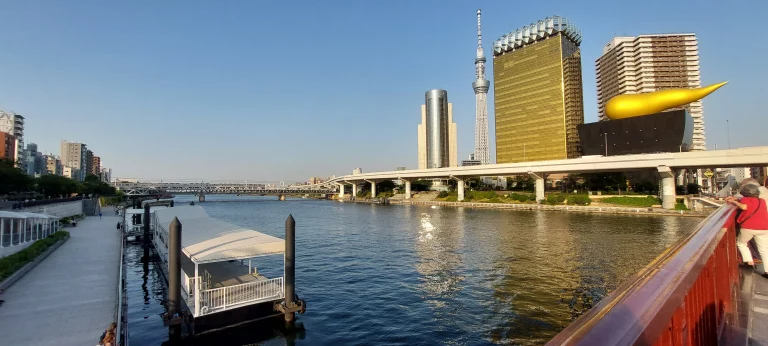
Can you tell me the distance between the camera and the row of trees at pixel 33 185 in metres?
55.1

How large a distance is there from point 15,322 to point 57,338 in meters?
3.23

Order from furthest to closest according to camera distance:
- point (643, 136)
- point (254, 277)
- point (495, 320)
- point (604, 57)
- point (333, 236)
Result: point (604, 57)
point (643, 136)
point (333, 236)
point (254, 277)
point (495, 320)

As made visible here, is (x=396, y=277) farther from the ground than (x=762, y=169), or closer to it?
closer to it

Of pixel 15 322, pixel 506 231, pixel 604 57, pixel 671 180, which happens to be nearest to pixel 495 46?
pixel 604 57

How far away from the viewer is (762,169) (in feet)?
195

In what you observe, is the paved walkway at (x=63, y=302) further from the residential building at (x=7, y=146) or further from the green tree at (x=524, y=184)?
the residential building at (x=7, y=146)

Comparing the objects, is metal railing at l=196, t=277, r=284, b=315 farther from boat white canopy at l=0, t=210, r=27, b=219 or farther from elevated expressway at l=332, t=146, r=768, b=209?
elevated expressway at l=332, t=146, r=768, b=209

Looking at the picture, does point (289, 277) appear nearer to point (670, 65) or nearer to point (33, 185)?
point (33, 185)

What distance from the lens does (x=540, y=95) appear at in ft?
519

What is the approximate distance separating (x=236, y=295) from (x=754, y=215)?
16652mm

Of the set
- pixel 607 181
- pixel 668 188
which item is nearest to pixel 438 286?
pixel 668 188

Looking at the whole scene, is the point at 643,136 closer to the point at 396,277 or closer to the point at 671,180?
the point at 671,180

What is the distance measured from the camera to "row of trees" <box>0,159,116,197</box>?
181 feet

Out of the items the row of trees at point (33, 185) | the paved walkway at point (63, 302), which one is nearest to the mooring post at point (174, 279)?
the paved walkway at point (63, 302)
